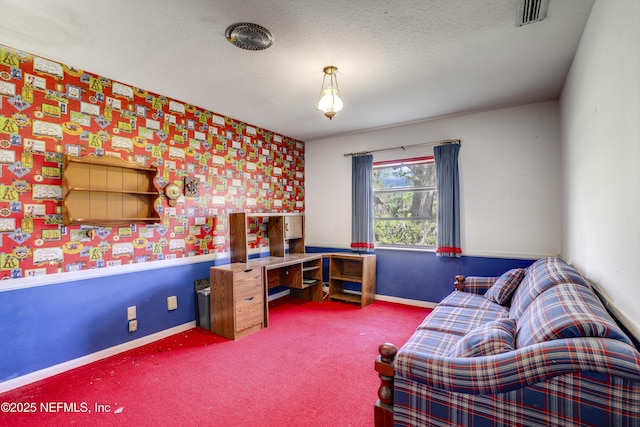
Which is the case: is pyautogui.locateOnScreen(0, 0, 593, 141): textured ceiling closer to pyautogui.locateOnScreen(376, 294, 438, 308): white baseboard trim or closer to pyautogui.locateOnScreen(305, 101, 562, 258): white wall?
pyautogui.locateOnScreen(305, 101, 562, 258): white wall

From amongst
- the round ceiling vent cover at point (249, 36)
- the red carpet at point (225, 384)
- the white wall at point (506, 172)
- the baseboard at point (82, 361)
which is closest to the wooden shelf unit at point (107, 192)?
the baseboard at point (82, 361)

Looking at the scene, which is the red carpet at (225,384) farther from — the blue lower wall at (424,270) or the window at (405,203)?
the window at (405,203)

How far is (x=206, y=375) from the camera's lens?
243cm

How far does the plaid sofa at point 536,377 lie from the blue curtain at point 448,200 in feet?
7.11

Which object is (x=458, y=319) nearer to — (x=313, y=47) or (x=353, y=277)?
(x=353, y=277)

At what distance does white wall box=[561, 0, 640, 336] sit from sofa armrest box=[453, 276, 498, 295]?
2.56ft

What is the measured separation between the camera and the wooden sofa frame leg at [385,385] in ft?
4.74

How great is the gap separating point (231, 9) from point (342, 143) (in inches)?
122

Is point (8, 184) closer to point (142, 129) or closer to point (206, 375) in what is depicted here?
point (142, 129)

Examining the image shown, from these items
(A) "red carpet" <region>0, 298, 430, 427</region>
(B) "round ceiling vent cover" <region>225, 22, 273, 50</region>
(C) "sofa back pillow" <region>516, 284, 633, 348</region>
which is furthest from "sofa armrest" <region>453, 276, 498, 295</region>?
(B) "round ceiling vent cover" <region>225, 22, 273, 50</region>

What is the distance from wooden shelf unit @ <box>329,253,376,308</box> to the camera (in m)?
4.21

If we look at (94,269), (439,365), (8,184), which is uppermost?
(8,184)

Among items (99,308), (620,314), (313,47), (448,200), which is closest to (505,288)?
(620,314)

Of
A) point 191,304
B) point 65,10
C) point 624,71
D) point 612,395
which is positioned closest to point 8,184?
point 65,10
